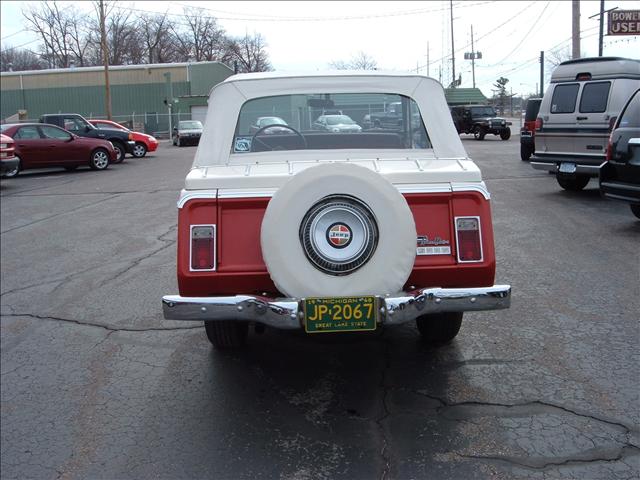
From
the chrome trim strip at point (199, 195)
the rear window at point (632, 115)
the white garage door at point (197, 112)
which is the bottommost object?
the chrome trim strip at point (199, 195)

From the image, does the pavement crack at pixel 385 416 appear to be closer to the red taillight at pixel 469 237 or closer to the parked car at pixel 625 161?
the red taillight at pixel 469 237

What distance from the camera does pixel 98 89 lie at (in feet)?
181

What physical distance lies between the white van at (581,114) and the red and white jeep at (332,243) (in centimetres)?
833

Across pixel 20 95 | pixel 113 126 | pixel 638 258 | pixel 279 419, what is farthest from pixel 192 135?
pixel 279 419

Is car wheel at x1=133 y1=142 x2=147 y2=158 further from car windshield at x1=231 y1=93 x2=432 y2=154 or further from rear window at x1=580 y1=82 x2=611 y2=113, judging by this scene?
car windshield at x1=231 y1=93 x2=432 y2=154

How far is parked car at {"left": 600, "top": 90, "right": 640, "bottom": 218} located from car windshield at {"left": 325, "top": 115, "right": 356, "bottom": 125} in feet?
16.7

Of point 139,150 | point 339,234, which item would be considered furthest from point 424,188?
point 139,150

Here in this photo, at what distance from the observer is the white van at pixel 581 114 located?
11.8 m

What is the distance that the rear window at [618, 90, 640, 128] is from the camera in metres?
8.52

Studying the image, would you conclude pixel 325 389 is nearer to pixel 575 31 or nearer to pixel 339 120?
pixel 339 120

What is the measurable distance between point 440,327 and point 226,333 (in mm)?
1533

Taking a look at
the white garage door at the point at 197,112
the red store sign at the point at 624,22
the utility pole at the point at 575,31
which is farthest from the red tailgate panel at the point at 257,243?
the white garage door at the point at 197,112

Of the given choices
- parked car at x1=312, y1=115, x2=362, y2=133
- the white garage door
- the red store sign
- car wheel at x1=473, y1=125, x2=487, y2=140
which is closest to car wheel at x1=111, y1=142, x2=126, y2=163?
car wheel at x1=473, y1=125, x2=487, y2=140

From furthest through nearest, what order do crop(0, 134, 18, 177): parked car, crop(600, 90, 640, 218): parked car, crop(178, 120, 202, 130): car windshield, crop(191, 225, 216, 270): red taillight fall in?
crop(178, 120, 202, 130): car windshield → crop(0, 134, 18, 177): parked car → crop(600, 90, 640, 218): parked car → crop(191, 225, 216, 270): red taillight
